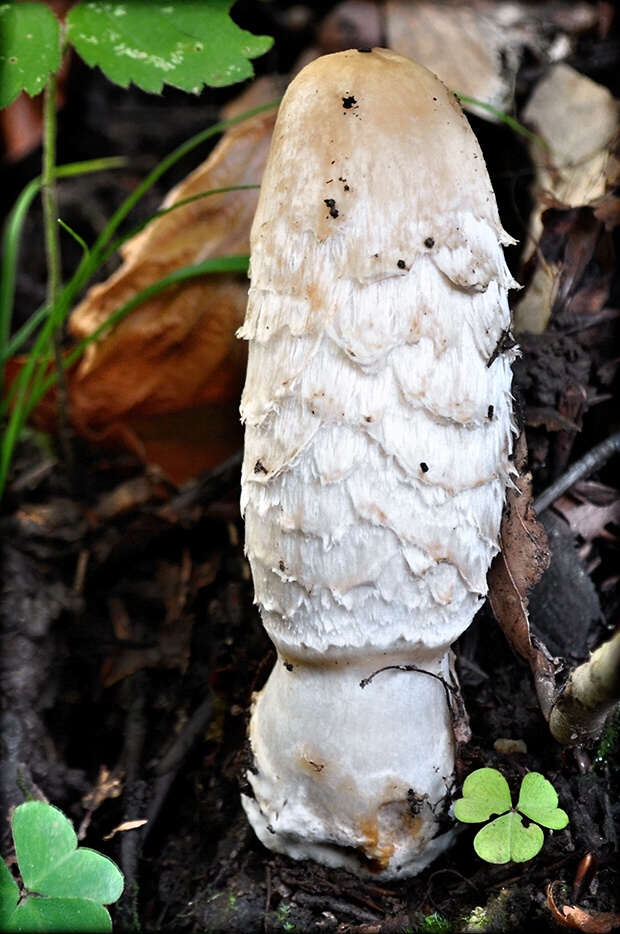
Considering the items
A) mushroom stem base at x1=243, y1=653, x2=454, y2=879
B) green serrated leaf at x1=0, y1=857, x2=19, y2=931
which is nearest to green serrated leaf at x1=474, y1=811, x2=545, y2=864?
mushroom stem base at x1=243, y1=653, x2=454, y2=879

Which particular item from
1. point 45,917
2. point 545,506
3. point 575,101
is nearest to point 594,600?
point 545,506

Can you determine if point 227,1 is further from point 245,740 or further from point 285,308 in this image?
point 245,740

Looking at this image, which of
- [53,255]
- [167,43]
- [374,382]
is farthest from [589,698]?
[53,255]

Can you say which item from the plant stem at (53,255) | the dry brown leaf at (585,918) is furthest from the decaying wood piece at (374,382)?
the plant stem at (53,255)

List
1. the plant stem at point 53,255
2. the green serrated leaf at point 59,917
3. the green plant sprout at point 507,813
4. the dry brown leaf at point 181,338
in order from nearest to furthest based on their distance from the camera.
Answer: the green serrated leaf at point 59,917, the green plant sprout at point 507,813, the plant stem at point 53,255, the dry brown leaf at point 181,338

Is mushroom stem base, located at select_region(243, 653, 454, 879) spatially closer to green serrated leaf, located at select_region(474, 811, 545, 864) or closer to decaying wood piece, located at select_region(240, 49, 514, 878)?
→ decaying wood piece, located at select_region(240, 49, 514, 878)

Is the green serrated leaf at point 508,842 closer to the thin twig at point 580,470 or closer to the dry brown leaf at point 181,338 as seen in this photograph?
the thin twig at point 580,470

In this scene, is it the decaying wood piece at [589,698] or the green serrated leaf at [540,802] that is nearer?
the decaying wood piece at [589,698]

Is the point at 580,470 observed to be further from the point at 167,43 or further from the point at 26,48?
the point at 26,48
